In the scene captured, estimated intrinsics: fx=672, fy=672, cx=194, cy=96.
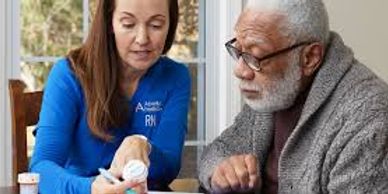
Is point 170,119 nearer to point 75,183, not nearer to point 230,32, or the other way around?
point 75,183

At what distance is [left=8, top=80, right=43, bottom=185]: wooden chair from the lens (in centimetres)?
189

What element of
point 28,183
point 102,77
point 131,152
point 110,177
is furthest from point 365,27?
point 28,183

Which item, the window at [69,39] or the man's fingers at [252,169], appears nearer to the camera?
the man's fingers at [252,169]

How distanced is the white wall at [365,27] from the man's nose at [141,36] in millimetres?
958

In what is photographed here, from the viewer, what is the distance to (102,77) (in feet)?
5.78

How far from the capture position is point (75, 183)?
1.49 meters

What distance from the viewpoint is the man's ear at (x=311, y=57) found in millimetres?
1509

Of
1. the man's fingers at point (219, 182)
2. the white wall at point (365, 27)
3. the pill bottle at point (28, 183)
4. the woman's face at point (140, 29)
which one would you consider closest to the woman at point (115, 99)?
the woman's face at point (140, 29)

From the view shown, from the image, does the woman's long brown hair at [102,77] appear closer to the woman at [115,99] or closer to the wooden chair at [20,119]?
the woman at [115,99]

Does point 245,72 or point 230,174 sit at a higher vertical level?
point 245,72

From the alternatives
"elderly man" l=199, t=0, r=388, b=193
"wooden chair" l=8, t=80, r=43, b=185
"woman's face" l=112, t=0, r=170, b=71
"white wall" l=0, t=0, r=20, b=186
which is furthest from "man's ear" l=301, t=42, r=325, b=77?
"white wall" l=0, t=0, r=20, b=186

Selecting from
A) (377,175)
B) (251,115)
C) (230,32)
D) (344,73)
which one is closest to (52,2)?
(230,32)

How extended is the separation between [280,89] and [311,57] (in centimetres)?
10

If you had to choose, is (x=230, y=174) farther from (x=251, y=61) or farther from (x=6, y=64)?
(x=6, y=64)
